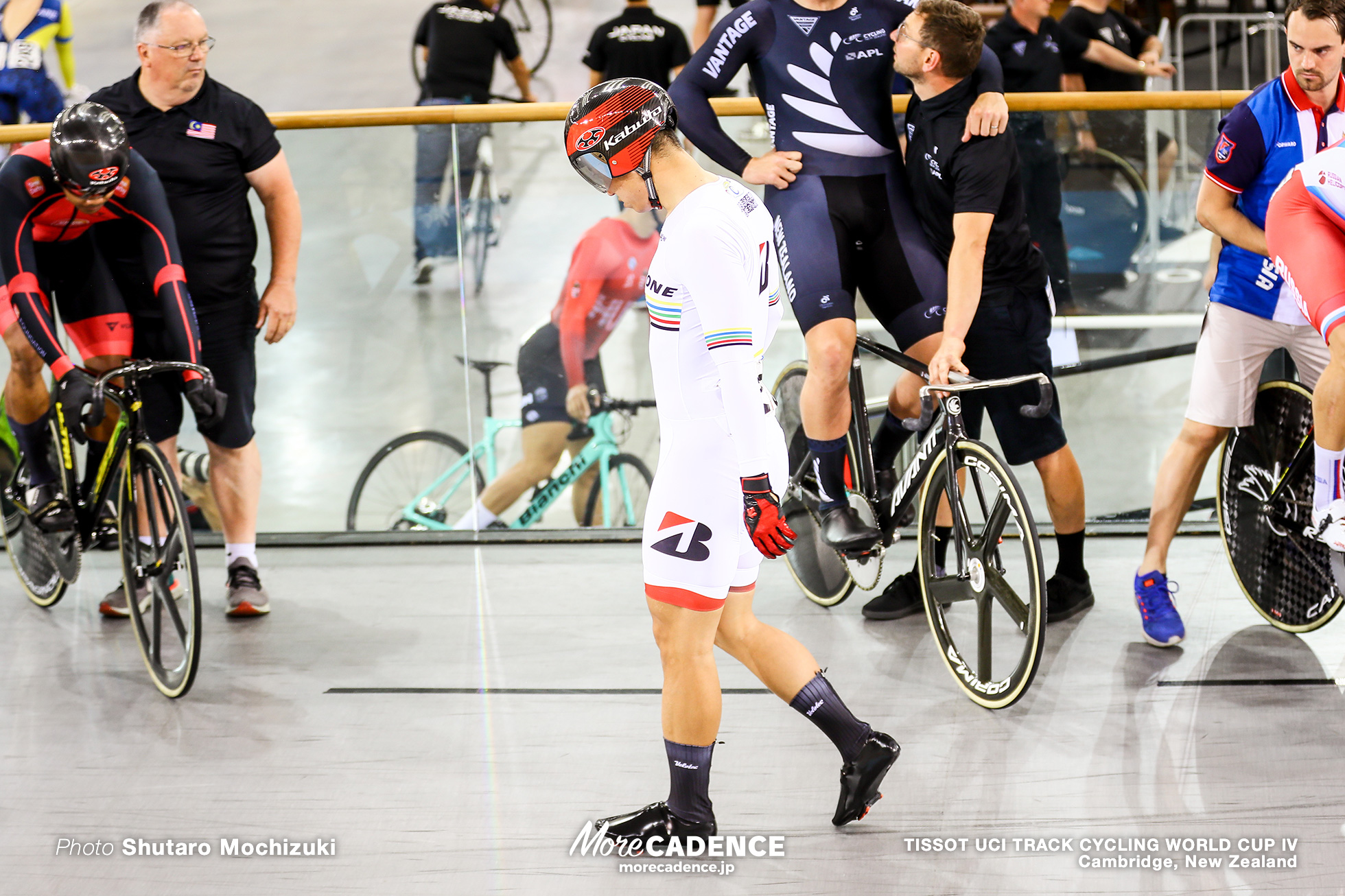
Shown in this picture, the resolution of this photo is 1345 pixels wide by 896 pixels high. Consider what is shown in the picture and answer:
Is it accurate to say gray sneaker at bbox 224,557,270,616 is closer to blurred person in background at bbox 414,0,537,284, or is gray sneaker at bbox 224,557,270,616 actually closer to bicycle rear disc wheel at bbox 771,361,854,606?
bicycle rear disc wheel at bbox 771,361,854,606

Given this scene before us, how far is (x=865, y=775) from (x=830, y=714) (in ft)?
0.51

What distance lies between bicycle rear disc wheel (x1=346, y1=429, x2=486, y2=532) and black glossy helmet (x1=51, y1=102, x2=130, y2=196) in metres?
2.07

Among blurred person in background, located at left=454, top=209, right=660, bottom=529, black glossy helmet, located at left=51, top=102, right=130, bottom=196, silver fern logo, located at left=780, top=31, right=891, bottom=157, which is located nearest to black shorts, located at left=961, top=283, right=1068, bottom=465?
silver fern logo, located at left=780, top=31, right=891, bottom=157

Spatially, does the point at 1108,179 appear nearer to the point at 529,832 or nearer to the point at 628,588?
the point at 628,588

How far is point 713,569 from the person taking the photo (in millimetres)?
2506

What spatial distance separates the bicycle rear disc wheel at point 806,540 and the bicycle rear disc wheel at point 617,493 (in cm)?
117

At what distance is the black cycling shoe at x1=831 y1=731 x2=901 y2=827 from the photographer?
2.73m

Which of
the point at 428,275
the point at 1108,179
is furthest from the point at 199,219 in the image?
the point at 1108,179

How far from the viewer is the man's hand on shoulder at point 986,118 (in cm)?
358

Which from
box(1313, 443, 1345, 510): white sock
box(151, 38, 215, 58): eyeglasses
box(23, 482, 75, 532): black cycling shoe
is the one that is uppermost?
box(151, 38, 215, 58): eyeglasses

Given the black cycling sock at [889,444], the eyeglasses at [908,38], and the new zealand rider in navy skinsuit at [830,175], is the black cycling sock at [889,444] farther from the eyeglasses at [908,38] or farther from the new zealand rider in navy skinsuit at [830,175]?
the eyeglasses at [908,38]

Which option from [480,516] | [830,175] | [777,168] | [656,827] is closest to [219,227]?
[480,516]

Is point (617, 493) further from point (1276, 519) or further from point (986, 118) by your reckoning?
point (1276, 519)

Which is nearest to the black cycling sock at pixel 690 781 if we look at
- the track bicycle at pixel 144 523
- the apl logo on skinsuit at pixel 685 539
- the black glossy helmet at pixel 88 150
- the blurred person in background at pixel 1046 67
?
the apl logo on skinsuit at pixel 685 539
